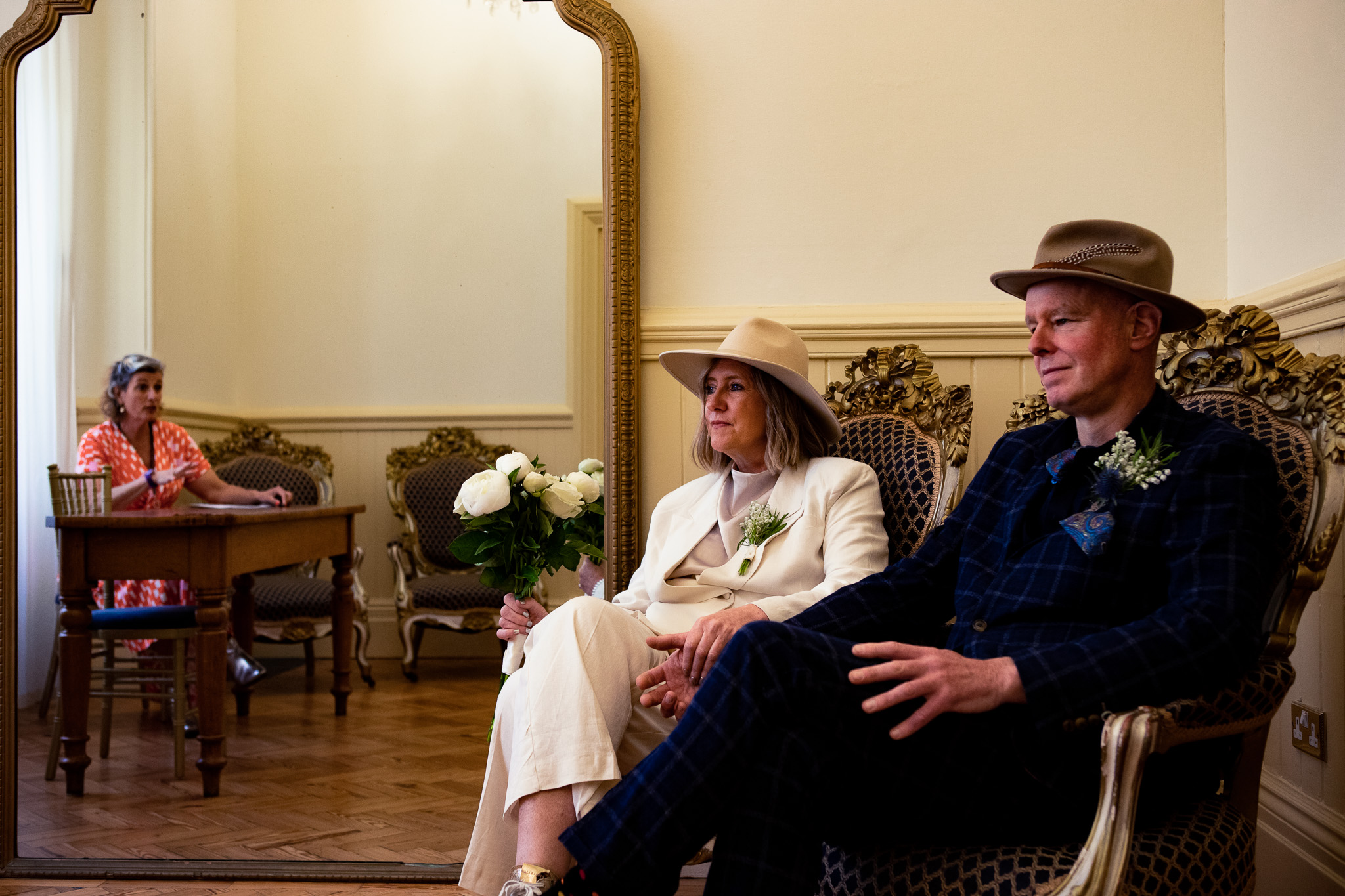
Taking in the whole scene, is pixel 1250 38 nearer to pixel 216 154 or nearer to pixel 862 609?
pixel 862 609

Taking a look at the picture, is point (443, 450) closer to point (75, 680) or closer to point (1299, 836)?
point (75, 680)

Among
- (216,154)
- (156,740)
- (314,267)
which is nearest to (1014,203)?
(314,267)

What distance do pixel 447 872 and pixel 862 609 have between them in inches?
54.5

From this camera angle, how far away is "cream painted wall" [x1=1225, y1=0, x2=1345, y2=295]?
80.4 inches

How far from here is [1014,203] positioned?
8.58ft

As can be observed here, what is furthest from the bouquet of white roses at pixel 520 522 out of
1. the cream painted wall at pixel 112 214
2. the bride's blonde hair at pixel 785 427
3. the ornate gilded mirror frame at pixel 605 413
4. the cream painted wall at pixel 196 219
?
the cream painted wall at pixel 112 214

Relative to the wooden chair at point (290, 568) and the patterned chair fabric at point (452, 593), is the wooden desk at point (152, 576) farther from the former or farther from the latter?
the patterned chair fabric at point (452, 593)

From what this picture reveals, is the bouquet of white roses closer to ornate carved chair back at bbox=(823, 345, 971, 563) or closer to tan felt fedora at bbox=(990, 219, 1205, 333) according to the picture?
ornate carved chair back at bbox=(823, 345, 971, 563)

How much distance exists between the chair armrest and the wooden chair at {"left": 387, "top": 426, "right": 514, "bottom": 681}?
2.09 m

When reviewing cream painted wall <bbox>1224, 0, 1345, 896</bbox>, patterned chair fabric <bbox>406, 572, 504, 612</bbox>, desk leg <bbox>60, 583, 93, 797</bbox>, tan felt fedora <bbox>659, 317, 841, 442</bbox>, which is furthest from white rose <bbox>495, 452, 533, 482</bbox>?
cream painted wall <bbox>1224, 0, 1345, 896</bbox>

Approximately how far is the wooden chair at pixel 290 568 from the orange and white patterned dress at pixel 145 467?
0.10 metres

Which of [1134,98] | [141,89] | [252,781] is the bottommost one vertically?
[252,781]

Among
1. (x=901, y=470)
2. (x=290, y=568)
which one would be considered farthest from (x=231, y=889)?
(x=901, y=470)

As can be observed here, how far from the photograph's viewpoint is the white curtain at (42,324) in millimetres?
2975
